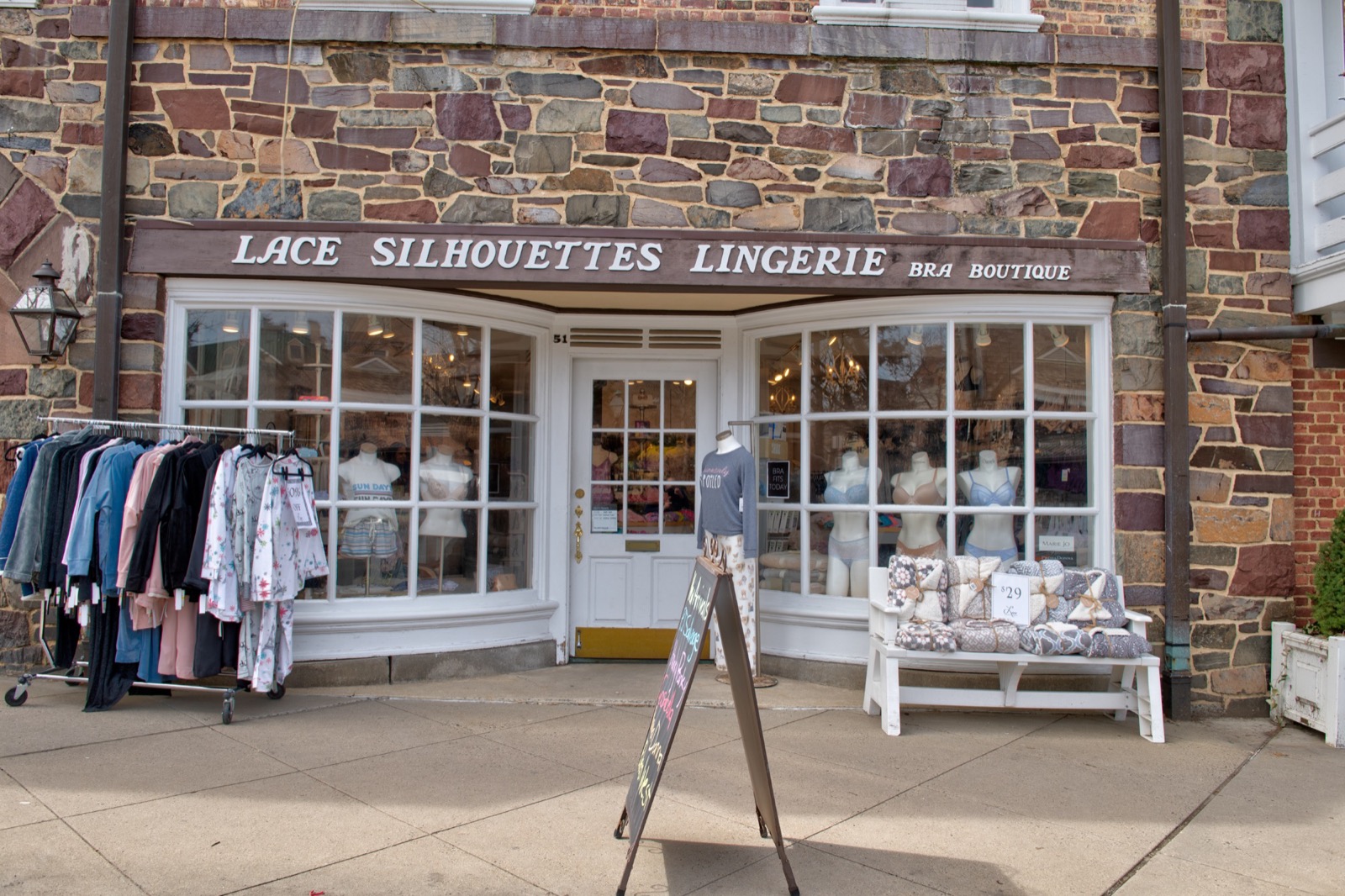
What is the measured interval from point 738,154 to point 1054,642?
360 centimetres

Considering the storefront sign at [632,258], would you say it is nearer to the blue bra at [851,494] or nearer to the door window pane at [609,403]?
the door window pane at [609,403]

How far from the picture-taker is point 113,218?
19.8 feet

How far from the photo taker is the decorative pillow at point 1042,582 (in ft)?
19.0

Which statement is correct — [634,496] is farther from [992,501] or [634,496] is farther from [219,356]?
[219,356]

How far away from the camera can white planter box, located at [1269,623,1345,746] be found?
551 cm

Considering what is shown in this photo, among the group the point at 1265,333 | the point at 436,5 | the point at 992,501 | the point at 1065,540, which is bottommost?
the point at 1065,540

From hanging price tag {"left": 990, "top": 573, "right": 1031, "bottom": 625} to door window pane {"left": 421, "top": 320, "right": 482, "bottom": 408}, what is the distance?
3.64 meters

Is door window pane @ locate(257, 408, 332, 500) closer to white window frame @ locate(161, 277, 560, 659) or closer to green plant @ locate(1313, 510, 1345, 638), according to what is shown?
white window frame @ locate(161, 277, 560, 659)

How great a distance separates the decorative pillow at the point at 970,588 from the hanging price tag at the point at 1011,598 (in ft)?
0.15

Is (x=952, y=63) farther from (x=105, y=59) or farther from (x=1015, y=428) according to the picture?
(x=105, y=59)

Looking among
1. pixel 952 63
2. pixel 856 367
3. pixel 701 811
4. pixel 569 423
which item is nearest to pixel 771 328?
pixel 856 367

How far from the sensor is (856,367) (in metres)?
6.69

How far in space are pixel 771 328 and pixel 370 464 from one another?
9.73ft

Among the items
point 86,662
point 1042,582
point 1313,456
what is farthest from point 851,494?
point 86,662
